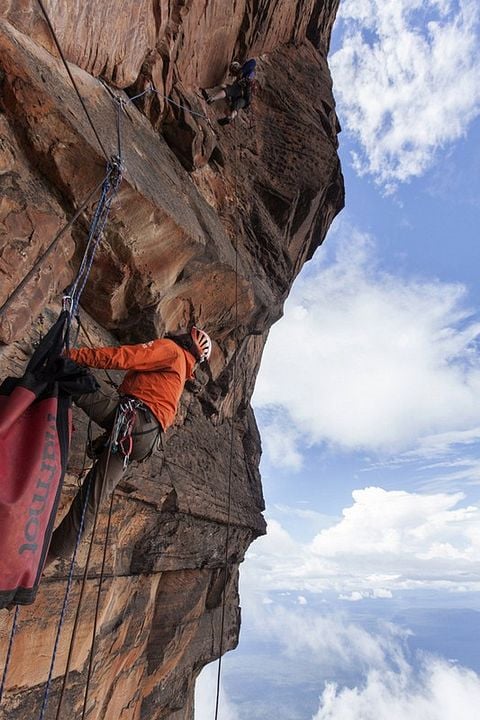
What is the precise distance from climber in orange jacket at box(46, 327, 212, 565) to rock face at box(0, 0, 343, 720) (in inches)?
33.0

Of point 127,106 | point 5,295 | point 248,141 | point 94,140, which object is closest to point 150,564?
point 5,295

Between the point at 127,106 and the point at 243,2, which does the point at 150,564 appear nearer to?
the point at 127,106

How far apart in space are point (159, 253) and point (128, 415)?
7.12 ft

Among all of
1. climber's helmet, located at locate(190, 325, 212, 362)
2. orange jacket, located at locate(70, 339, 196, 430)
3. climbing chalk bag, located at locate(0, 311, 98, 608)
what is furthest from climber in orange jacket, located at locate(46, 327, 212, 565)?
climbing chalk bag, located at locate(0, 311, 98, 608)

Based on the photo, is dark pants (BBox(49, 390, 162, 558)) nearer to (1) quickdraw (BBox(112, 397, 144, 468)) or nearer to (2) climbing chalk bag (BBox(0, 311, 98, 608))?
(1) quickdraw (BBox(112, 397, 144, 468))

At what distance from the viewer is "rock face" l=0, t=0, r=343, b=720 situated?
4.02 metres

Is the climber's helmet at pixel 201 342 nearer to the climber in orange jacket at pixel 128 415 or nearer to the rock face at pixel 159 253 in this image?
the climber in orange jacket at pixel 128 415

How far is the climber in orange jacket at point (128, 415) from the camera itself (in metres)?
3.81

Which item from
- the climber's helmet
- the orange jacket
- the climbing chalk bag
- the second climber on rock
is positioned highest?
the second climber on rock

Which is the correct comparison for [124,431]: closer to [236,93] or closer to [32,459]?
[32,459]

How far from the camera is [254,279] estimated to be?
7.51 m

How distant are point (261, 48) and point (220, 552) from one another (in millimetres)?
11941

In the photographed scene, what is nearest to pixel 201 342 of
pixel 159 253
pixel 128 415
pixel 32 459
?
pixel 128 415

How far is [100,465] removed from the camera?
12.8ft
